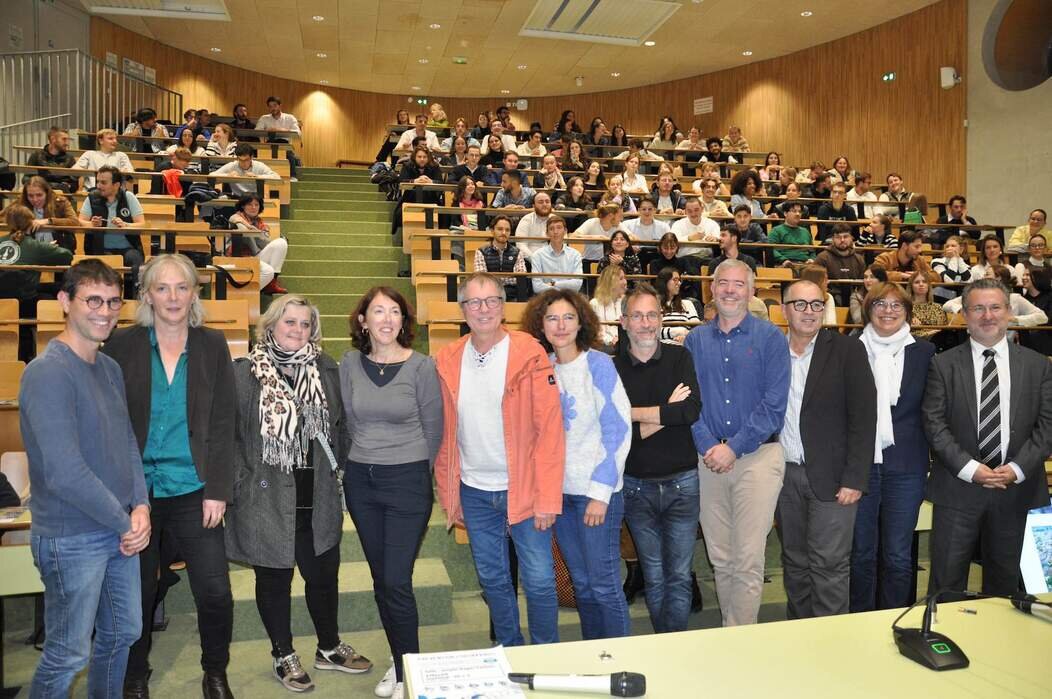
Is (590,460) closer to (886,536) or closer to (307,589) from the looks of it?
(307,589)

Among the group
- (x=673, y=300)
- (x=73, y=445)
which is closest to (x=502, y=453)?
(x=73, y=445)

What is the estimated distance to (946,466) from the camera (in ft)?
9.39

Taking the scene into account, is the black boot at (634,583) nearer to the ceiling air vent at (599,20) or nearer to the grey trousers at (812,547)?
the grey trousers at (812,547)

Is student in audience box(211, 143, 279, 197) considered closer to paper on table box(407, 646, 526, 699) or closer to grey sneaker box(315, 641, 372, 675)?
grey sneaker box(315, 641, 372, 675)

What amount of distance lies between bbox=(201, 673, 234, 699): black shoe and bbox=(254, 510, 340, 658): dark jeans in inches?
9.5

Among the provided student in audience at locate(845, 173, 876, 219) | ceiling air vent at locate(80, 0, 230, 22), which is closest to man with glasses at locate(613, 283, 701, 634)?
student in audience at locate(845, 173, 876, 219)

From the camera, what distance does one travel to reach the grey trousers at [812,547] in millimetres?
2803

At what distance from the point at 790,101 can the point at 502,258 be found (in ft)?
30.5

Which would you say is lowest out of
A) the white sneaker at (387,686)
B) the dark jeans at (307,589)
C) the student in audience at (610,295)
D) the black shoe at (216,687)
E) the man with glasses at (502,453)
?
the white sneaker at (387,686)

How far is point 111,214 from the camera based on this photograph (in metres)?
6.52

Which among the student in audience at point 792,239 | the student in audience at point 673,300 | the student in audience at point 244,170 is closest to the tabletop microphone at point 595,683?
the student in audience at point 673,300

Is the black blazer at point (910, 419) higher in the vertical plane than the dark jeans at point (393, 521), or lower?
higher

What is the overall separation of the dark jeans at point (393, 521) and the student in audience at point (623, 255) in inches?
162

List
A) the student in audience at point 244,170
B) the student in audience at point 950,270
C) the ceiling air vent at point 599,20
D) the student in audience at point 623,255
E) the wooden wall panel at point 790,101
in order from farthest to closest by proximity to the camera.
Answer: the wooden wall panel at point 790,101, the ceiling air vent at point 599,20, the student in audience at point 244,170, the student in audience at point 950,270, the student in audience at point 623,255
